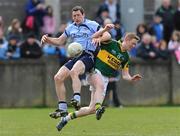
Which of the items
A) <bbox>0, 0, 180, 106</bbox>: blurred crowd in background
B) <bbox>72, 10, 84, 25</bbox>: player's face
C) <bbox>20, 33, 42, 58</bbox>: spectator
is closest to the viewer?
<bbox>72, 10, 84, 25</bbox>: player's face

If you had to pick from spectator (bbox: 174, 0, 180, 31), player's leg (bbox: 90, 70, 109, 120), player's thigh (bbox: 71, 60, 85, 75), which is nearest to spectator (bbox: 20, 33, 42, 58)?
spectator (bbox: 174, 0, 180, 31)

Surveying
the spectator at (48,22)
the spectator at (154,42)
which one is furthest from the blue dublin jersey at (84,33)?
the spectator at (48,22)

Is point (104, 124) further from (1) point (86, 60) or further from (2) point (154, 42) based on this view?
(2) point (154, 42)

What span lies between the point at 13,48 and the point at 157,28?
5.24m

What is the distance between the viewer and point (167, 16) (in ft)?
90.9

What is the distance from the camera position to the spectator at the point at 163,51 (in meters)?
27.2

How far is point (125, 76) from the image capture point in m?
16.7

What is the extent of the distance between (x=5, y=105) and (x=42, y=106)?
4.21ft

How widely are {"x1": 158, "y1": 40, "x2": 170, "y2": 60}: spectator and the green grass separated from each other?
3.86m

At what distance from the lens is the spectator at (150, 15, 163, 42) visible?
89.8ft

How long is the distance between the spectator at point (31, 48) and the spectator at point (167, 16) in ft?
15.2

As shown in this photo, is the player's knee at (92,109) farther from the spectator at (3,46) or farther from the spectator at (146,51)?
the spectator at (146,51)

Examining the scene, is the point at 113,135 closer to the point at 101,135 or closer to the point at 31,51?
the point at 101,135

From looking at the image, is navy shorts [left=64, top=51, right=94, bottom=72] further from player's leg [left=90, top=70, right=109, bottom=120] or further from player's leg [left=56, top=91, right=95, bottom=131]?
player's leg [left=56, top=91, right=95, bottom=131]
